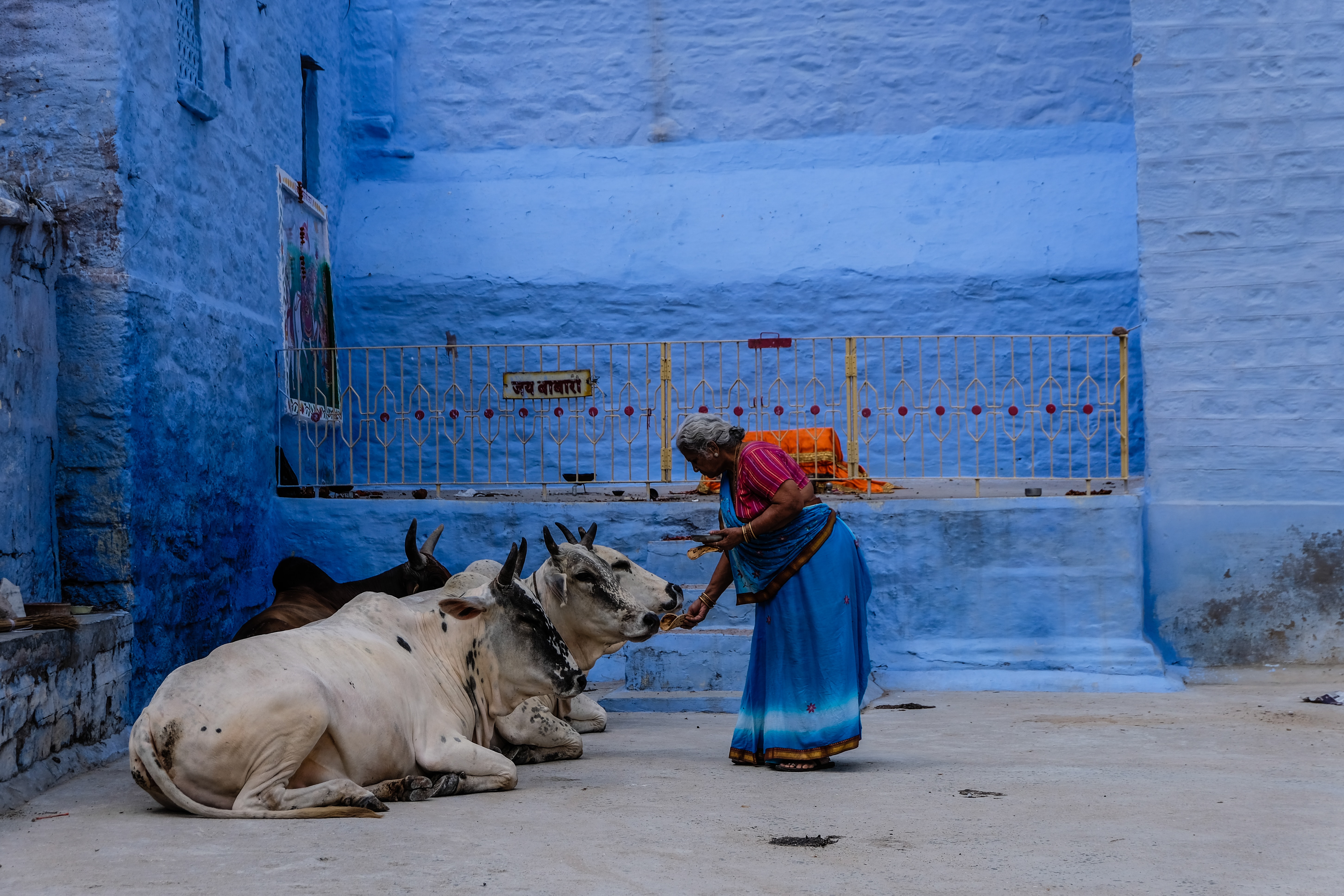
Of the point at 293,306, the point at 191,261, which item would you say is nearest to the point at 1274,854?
the point at 191,261

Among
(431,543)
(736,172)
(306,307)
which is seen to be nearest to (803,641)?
(431,543)

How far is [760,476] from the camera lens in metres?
5.54

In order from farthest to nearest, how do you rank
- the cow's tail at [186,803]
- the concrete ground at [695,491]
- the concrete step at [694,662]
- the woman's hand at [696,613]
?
the concrete ground at [695,491], the concrete step at [694,662], the woman's hand at [696,613], the cow's tail at [186,803]

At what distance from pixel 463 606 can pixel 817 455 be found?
4415 millimetres

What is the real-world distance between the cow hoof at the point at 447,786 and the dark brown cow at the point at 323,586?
1.76 metres

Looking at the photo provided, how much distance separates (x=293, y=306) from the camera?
9.87 metres

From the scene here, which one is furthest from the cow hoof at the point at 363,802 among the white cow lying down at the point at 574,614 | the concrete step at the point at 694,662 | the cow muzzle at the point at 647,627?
the concrete step at the point at 694,662

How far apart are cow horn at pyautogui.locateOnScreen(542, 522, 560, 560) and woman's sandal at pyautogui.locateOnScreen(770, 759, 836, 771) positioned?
125 cm

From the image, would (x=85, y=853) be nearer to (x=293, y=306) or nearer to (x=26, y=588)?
(x=26, y=588)

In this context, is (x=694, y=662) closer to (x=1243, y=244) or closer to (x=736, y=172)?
(x=1243, y=244)

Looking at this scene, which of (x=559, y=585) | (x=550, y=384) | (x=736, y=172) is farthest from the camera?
(x=736, y=172)

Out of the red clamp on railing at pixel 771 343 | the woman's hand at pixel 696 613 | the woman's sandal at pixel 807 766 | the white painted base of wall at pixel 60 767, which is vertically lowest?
the woman's sandal at pixel 807 766

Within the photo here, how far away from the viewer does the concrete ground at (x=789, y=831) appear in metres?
3.66

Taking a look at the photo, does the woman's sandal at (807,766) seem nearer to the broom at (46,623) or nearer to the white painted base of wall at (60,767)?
the white painted base of wall at (60,767)
